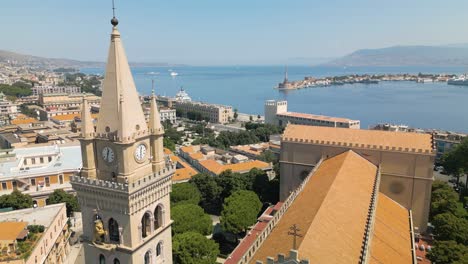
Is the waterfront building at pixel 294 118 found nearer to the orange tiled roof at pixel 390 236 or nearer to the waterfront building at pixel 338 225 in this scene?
the orange tiled roof at pixel 390 236

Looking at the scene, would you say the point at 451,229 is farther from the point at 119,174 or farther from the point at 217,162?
the point at 217,162

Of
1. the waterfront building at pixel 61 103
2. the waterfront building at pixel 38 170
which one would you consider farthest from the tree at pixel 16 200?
the waterfront building at pixel 61 103

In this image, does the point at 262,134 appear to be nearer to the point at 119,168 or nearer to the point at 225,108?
the point at 225,108

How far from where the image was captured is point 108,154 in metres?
20.4

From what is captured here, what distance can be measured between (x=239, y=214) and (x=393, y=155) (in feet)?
59.3

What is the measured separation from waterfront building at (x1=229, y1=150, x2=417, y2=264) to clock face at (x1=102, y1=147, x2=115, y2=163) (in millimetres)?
9535

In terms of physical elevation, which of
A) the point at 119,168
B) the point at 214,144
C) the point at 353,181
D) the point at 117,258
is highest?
the point at 119,168

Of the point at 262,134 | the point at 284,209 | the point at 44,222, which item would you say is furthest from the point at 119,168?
the point at 262,134

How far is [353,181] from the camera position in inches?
1129

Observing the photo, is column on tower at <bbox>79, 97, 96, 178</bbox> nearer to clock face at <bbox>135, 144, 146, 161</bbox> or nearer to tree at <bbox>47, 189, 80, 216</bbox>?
clock face at <bbox>135, 144, 146, 161</bbox>

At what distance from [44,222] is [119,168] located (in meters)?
23.5

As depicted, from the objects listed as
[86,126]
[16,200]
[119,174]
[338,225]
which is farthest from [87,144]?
[16,200]

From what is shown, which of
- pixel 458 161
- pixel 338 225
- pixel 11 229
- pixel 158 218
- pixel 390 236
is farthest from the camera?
pixel 458 161

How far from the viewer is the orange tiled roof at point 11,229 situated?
31661mm
